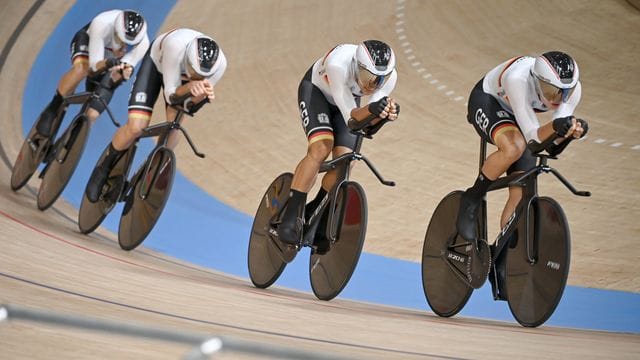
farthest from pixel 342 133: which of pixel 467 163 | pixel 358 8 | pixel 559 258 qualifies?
pixel 358 8

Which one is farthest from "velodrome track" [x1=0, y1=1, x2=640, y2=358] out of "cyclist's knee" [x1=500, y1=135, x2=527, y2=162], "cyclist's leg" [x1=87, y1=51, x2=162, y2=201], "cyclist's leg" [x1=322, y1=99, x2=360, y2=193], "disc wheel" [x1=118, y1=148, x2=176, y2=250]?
"cyclist's knee" [x1=500, y1=135, x2=527, y2=162]

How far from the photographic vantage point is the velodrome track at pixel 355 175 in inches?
111

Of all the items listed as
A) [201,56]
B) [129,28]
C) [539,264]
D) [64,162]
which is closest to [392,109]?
[539,264]

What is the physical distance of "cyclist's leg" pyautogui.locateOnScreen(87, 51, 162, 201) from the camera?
198 inches

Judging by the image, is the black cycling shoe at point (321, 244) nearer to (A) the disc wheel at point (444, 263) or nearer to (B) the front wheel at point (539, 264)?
(A) the disc wheel at point (444, 263)

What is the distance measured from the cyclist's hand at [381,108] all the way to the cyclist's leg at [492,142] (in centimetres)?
48

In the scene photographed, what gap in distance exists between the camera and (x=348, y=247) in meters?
4.12

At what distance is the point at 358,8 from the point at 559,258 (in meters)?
6.20

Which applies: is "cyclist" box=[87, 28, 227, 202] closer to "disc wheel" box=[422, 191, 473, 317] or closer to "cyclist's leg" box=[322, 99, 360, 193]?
"cyclist's leg" box=[322, 99, 360, 193]

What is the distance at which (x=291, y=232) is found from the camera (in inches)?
167

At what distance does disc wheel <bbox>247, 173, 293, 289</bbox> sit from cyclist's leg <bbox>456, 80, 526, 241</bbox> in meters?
0.88

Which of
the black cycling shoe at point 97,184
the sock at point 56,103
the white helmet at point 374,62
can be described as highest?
the white helmet at point 374,62

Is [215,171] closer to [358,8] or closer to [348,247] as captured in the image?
[348,247]

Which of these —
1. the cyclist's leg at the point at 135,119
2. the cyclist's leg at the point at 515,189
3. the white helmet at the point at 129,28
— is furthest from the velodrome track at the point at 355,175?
the white helmet at the point at 129,28
